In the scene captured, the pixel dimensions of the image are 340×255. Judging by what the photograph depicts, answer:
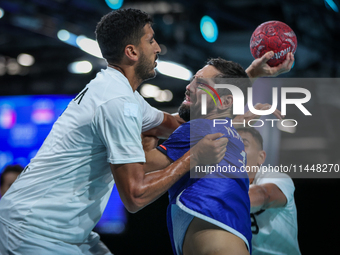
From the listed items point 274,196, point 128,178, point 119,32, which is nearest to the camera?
point 128,178

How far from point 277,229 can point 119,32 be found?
2451 mm

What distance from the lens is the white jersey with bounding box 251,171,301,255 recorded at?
11.6 ft

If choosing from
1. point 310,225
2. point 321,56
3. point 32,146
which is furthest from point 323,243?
point 32,146

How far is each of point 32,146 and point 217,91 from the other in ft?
21.0

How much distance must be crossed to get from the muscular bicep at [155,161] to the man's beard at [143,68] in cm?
53

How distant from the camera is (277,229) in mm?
3551

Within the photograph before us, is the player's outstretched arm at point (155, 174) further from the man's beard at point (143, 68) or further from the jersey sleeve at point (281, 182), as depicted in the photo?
the jersey sleeve at point (281, 182)

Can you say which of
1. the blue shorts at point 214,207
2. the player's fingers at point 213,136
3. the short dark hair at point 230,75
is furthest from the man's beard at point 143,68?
the blue shorts at point 214,207

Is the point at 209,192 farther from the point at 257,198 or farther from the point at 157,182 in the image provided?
the point at 257,198

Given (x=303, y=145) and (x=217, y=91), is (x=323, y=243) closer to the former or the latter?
(x=217, y=91)

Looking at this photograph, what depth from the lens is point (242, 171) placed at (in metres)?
2.46

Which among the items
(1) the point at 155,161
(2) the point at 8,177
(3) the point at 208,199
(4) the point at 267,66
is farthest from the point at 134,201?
(2) the point at 8,177

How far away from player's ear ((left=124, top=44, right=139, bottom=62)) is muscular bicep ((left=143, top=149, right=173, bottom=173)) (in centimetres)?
63

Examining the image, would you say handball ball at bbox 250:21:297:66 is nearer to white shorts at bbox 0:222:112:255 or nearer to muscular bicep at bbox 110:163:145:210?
muscular bicep at bbox 110:163:145:210
